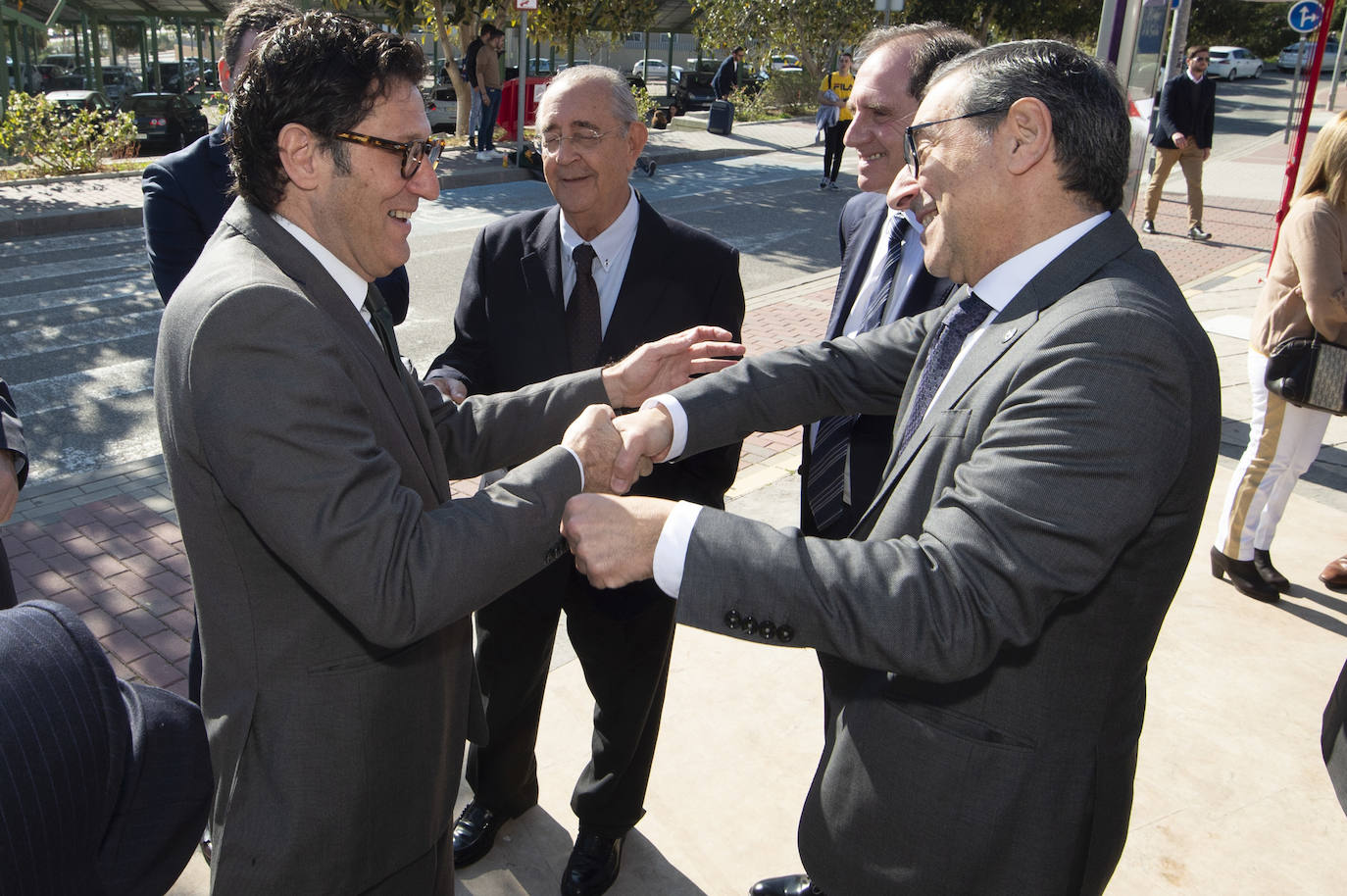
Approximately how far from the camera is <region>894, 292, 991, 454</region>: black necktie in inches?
79.5

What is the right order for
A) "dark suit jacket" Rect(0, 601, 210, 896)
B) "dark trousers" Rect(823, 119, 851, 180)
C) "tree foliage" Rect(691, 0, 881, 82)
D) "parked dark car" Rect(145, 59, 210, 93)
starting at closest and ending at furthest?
1. "dark suit jacket" Rect(0, 601, 210, 896)
2. "dark trousers" Rect(823, 119, 851, 180)
3. "tree foliage" Rect(691, 0, 881, 82)
4. "parked dark car" Rect(145, 59, 210, 93)

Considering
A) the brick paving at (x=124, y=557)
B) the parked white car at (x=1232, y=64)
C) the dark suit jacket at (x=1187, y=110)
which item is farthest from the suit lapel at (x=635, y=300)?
the parked white car at (x=1232, y=64)

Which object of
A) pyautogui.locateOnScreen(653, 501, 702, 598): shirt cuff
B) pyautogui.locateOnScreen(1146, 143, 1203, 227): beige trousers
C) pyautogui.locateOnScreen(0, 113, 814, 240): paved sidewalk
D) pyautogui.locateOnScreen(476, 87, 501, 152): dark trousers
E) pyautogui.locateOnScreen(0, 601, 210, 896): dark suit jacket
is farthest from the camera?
pyautogui.locateOnScreen(476, 87, 501, 152): dark trousers

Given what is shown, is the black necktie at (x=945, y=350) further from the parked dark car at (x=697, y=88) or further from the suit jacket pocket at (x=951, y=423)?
the parked dark car at (x=697, y=88)

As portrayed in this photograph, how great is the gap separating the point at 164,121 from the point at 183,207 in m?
18.1

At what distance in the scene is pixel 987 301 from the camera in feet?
6.32

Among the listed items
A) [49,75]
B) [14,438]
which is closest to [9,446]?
[14,438]

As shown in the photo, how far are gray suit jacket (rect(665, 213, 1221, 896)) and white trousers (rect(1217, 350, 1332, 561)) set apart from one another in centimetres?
314

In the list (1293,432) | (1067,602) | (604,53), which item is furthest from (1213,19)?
(1067,602)

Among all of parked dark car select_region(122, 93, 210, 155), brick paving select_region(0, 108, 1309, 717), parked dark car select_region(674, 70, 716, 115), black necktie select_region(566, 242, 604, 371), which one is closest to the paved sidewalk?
parked dark car select_region(122, 93, 210, 155)

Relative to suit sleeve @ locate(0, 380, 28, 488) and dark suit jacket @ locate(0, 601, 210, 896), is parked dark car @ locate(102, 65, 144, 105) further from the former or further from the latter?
dark suit jacket @ locate(0, 601, 210, 896)

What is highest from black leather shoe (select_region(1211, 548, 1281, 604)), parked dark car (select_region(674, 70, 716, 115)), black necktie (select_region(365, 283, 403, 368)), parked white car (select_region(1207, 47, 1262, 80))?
parked white car (select_region(1207, 47, 1262, 80))

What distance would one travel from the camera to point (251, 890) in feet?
6.17

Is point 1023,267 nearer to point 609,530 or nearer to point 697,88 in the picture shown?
point 609,530
